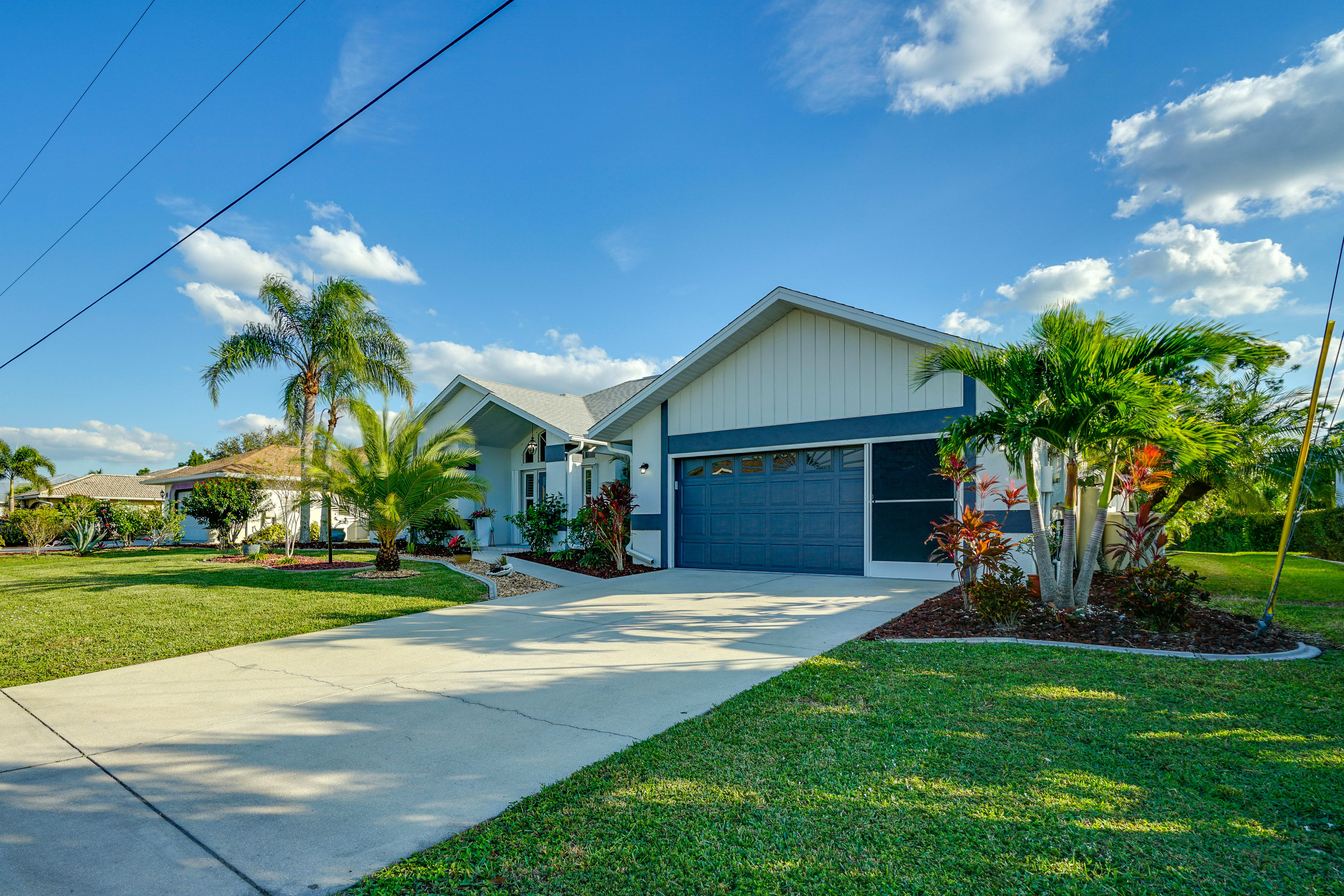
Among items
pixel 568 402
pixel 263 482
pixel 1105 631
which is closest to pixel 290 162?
pixel 1105 631

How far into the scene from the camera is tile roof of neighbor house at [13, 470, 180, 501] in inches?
1364

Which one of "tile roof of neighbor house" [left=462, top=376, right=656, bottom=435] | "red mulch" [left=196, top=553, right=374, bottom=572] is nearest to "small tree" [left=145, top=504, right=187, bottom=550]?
"red mulch" [left=196, top=553, right=374, bottom=572]

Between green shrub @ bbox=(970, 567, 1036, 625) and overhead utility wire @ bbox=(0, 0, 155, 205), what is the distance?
513 inches

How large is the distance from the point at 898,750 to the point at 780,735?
2.28 feet

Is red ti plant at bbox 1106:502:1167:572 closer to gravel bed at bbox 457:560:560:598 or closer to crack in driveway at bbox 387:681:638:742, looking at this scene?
crack in driveway at bbox 387:681:638:742

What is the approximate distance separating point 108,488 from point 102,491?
2.84 feet

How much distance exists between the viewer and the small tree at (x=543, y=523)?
15.1 metres

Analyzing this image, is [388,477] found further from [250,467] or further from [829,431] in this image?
[250,467]

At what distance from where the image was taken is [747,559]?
12.6 meters

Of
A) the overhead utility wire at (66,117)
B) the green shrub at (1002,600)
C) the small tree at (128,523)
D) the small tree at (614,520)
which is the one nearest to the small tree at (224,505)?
the small tree at (128,523)

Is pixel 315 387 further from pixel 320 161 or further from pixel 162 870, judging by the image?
pixel 162 870

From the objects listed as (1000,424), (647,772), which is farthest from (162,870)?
(1000,424)

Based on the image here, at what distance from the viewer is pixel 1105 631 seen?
6.57 meters

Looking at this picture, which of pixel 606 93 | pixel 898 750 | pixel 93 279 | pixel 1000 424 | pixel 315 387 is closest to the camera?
pixel 898 750
